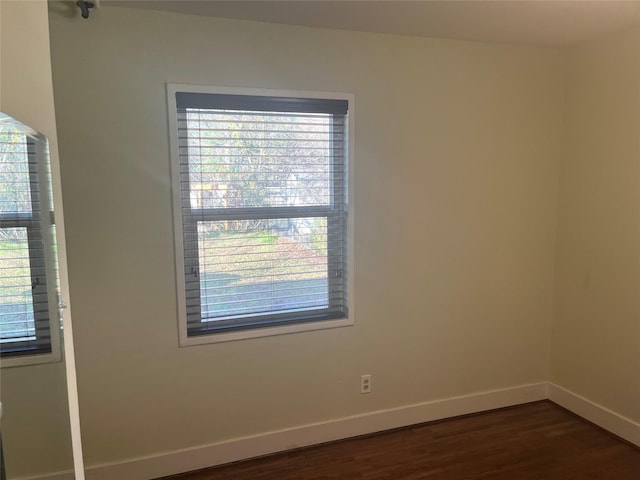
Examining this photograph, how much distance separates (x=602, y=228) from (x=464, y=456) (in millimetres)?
1582

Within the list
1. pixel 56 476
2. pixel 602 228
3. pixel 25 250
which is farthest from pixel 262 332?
pixel 602 228

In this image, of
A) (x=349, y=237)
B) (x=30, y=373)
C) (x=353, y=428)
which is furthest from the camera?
(x=353, y=428)

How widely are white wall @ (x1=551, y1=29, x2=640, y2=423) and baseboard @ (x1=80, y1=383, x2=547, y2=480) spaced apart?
508 millimetres

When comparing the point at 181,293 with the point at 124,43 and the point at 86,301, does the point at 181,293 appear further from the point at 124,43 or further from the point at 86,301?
the point at 124,43

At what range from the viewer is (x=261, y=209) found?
8.15 feet

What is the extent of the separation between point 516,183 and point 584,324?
39.5 inches

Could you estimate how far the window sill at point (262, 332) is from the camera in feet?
7.87

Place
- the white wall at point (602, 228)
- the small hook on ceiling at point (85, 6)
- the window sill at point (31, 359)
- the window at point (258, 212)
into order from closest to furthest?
the window sill at point (31, 359) < the small hook on ceiling at point (85, 6) < the window at point (258, 212) < the white wall at point (602, 228)

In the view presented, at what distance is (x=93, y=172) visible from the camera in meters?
2.17

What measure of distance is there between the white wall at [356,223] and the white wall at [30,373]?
0.61 m

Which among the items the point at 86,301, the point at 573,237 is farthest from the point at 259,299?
the point at 573,237

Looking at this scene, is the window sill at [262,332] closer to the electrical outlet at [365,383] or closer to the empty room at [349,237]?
the empty room at [349,237]

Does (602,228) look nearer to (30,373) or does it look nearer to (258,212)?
(258,212)

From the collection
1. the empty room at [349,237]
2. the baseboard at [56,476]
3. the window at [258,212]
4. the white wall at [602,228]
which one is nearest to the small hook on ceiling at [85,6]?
the empty room at [349,237]
